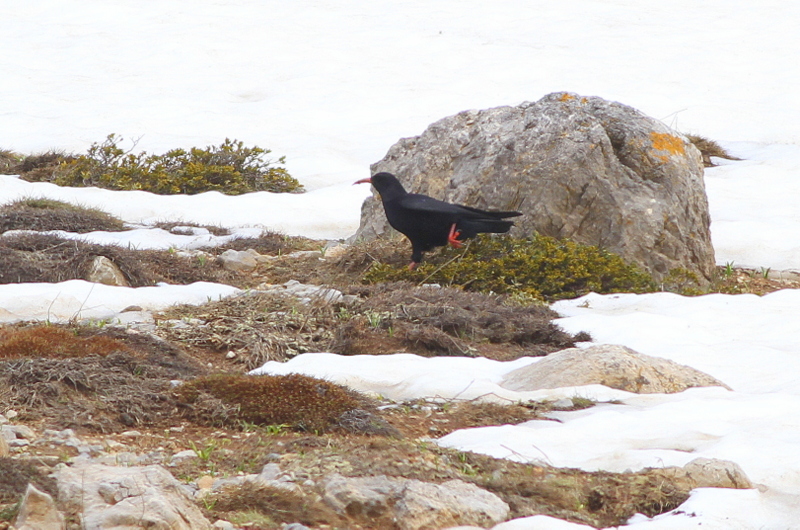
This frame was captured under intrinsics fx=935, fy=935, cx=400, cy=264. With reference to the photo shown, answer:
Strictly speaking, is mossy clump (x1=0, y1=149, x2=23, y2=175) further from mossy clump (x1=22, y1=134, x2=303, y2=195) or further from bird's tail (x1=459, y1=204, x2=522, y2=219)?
bird's tail (x1=459, y1=204, x2=522, y2=219)

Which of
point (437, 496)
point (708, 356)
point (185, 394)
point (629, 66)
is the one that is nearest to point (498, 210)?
point (708, 356)

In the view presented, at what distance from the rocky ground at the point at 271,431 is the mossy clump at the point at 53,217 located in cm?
246

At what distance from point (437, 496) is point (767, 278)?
726 centimetres

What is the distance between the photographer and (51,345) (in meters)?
5.39

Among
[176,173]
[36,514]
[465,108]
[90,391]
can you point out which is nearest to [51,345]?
[90,391]

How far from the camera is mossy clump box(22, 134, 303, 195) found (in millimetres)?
14211

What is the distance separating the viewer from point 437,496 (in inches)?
140

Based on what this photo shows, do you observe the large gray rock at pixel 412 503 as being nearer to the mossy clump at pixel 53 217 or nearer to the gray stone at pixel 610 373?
the gray stone at pixel 610 373

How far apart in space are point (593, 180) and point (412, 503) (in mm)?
6223

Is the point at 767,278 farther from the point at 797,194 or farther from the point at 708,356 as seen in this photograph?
the point at 797,194

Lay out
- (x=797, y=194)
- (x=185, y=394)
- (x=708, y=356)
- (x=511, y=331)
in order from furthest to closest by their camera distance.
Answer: (x=797, y=194)
(x=511, y=331)
(x=708, y=356)
(x=185, y=394)

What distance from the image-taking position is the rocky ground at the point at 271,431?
3436 mm

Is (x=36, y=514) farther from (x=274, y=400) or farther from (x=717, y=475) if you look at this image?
(x=717, y=475)

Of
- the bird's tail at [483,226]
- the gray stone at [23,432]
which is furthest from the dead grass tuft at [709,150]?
the gray stone at [23,432]
